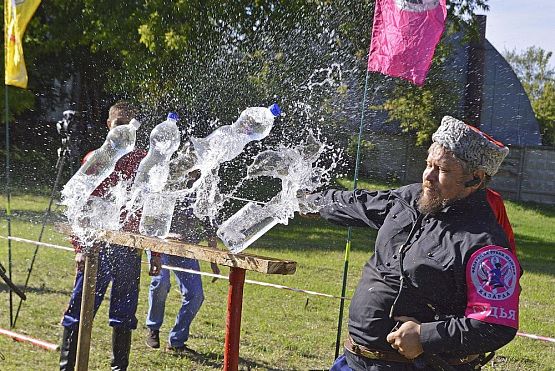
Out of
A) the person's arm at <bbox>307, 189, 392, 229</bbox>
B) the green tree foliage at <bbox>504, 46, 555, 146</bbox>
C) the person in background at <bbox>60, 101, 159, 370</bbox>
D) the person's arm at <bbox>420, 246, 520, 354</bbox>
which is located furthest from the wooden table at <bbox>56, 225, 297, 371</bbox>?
the green tree foliage at <bbox>504, 46, 555, 146</bbox>

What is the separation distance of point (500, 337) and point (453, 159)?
2.30 feet

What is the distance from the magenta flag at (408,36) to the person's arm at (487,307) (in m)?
3.46

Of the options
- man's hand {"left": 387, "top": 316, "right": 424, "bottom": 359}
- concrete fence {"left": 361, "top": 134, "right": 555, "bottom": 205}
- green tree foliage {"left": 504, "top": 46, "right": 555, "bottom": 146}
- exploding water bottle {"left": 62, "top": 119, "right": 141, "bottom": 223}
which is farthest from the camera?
green tree foliage {"left": 504, "top": 46, "right": 555, "bottom": 146}

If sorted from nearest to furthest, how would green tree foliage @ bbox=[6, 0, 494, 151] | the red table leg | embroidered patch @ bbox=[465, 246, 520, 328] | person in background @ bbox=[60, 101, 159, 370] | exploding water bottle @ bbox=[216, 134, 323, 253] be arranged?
1. embroidered patch @ bbox=[465, 246, 520, 328]
2. the red table leg
3. exploding water bottle @ bbox=[216, 134, 323, 253]
4. person in background @ bbox=[60, 101, 159, 370]
5. green tree foliage @ bbox=[6, 0, 494, 151]

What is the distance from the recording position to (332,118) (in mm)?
16953

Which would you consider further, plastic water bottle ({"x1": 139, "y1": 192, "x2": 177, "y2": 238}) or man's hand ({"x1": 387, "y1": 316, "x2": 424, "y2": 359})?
plastic water bottle ({"x1": 139, "y1": 192, "x2": 177, "y2": 238})

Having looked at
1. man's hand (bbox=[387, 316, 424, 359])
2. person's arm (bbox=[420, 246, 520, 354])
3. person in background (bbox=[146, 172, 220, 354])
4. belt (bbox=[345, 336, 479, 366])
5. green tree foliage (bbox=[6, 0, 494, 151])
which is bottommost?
person in background (bbox=[146, 172, 220, 354])

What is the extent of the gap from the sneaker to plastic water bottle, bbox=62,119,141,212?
214cm

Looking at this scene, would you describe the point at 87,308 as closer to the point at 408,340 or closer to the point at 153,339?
the point at 408,340

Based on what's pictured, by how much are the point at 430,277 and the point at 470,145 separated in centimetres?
54

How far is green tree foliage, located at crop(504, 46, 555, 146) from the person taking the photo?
3788 centimetres

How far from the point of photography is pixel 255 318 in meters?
8.09

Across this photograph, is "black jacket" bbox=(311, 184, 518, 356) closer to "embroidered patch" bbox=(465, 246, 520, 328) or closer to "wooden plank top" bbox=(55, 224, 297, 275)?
"embroidered patch" bbox=(465, 246, 520, 328)

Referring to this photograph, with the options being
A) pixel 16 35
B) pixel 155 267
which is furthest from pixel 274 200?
pixel 16 35
